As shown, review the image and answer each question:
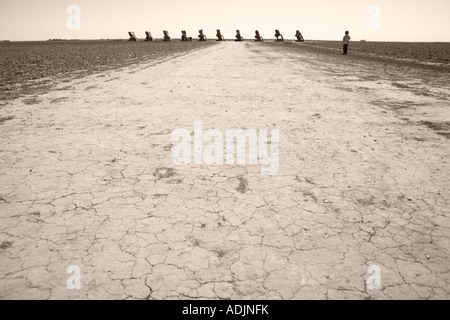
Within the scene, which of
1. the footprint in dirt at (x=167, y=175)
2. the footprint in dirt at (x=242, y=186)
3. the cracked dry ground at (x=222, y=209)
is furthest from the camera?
the footprint in dirt at (x=167, y=175)

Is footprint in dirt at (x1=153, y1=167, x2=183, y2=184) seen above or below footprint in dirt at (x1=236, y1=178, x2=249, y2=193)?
above

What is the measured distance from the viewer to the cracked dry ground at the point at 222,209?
2.10m

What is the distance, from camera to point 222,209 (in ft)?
9.65

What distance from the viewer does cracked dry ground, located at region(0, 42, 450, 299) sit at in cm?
210

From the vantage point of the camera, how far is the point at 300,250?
94.3 inches

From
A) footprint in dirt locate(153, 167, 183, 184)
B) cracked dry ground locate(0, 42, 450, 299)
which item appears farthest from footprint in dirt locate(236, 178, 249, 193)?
footprint in dirt locate(153, 167, 183, 184)

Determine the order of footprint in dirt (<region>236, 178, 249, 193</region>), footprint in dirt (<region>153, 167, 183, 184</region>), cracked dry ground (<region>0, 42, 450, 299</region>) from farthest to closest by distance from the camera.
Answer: footprint in dirt (<region>153, 167, 183, 184</region>)
footprint in dirt (<region>236, 178, 249, 193</region>)
cracked dry ground (<region>0, 42, 450, 299</region>)

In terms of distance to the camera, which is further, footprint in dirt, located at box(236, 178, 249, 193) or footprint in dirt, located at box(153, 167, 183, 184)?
footprint in dirt, located at box(153, 167, 183, 184)

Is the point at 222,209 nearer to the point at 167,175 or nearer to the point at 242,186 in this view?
the point at 242,186

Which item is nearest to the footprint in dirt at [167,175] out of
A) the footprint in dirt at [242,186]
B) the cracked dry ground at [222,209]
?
the cracked dry ground at [222,209]

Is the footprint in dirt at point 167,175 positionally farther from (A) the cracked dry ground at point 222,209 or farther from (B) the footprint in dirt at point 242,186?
(B) the footprint in dirt at point 242,186

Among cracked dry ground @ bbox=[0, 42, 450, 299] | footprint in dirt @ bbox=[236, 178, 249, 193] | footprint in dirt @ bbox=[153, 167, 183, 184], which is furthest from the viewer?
footprint in dirt @ bbox=[153, 167, 183, 184]

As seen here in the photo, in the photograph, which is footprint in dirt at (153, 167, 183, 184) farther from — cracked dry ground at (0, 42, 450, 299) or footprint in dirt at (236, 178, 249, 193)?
footprint in dirt at (236, 178, 249, 193)

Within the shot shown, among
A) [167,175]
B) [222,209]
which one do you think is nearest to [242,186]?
[222,209]
